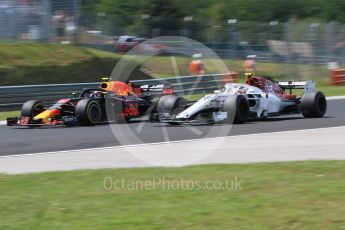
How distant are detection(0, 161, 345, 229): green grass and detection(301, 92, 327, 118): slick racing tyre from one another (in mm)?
8464

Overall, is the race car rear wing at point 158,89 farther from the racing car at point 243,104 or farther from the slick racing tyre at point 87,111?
the slick racing tyre at point 87,111

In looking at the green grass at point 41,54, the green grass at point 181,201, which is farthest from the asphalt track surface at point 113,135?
the green grass at point 41,54

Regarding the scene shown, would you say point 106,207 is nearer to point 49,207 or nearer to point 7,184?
point 49,207

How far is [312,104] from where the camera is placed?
17.4 meters

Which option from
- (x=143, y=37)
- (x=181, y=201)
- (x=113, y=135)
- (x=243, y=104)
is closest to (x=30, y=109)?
(x=113, y=135)

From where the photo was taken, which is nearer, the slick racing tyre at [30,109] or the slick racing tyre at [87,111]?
the slick racing tyre at [87,111]

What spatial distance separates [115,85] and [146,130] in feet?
7.00

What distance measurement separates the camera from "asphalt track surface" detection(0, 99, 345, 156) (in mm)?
13461

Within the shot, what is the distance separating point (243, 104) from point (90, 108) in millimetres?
3521

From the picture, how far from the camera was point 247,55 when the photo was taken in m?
34.3

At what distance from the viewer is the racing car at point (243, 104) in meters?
15.7

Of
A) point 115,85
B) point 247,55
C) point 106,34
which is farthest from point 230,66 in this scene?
point 115,85

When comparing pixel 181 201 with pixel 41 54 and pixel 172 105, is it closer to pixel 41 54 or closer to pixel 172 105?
pixel 172 105

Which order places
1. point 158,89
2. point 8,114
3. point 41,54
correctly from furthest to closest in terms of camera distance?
Result: point 41,54, point 8,114, point 158,89
